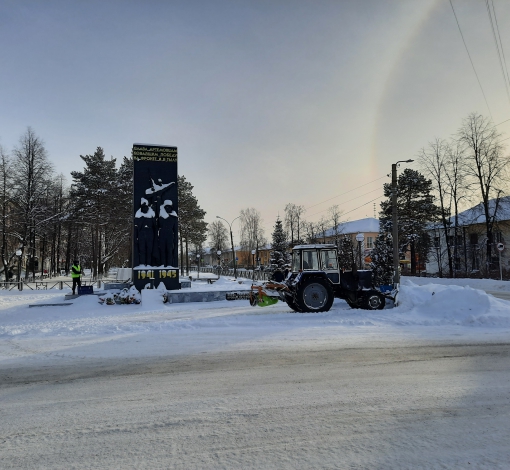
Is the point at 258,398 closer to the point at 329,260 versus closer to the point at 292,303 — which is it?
the point at 292,303

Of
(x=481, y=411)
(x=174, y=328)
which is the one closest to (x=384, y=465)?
(x=481, y=411)

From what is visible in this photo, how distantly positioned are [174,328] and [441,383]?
6454 mm

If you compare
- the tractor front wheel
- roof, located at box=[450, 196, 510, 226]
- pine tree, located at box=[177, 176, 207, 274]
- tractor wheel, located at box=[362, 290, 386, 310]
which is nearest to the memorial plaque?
the tractor front wheel

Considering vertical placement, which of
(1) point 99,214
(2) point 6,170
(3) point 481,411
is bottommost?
(3) point 481,411

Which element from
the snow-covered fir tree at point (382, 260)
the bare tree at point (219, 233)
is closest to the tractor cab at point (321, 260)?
the snow-covered fir tree at point (382, 260)

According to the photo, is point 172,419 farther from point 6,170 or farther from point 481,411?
point 6,170

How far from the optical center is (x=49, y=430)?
3564 mm

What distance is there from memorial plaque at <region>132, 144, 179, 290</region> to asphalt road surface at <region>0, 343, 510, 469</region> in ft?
45.4

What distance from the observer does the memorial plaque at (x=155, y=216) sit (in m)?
19.7

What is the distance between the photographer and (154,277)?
64.6ft

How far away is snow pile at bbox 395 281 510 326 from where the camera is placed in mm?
9383

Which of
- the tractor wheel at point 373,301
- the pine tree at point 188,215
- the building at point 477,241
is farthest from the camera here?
the pine tree at point 188,215

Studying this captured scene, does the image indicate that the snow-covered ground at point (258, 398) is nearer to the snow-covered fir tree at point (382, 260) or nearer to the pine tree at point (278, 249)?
the snow-covered fir tree at point (382, 260)

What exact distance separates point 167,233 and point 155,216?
1128 mm
